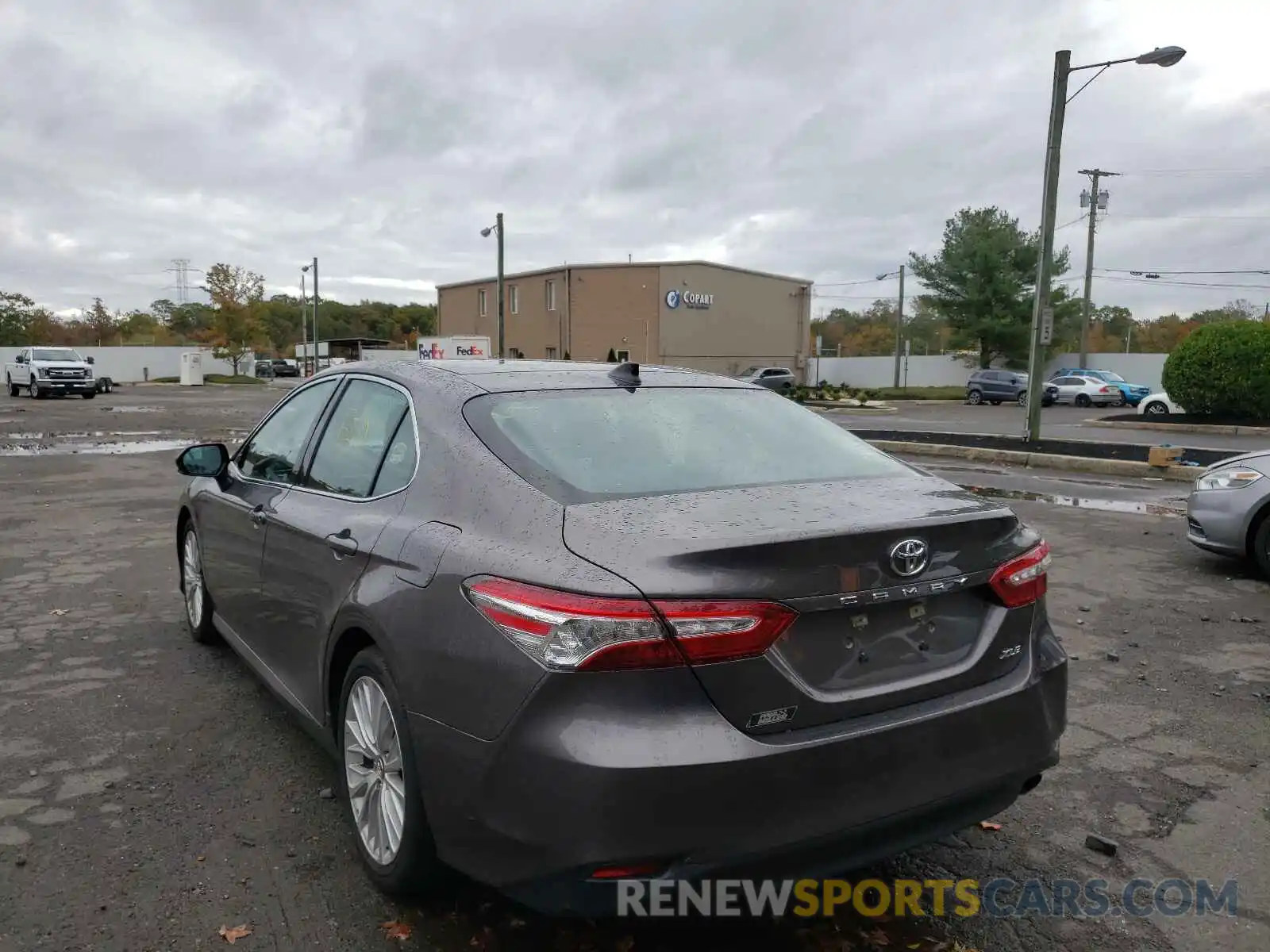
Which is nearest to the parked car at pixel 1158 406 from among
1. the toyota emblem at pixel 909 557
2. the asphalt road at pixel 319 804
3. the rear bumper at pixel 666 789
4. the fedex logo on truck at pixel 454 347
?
the asphalt road at pixel 319 804

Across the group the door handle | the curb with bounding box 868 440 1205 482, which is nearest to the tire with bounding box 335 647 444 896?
the door handle

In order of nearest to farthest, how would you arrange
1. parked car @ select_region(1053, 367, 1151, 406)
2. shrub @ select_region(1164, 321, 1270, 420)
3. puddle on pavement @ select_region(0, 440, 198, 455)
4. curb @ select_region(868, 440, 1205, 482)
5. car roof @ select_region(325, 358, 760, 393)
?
car roof @ select_region(325, 358, 760, 393)
curb @ select_region(868, 440, 1205, 482)
puddle on pavement @ select_region(0, 440, 198, 455)
shrub @ select_region(1164, 321, 1270, 420)
parked car @ select_region(1053, 367, 1151, 406)

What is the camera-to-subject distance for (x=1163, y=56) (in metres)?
14.9

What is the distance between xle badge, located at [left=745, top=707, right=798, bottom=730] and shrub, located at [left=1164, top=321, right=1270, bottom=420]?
983 inches

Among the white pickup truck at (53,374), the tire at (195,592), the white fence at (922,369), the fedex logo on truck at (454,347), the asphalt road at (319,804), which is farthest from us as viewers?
the white fence at (922,369)

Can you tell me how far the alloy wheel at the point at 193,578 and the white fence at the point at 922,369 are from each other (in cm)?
5195

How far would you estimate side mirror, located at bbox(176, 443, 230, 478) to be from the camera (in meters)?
4.71

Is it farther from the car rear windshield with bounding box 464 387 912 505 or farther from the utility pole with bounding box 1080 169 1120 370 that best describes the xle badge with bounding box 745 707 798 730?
the utility pole with bounding box 1080 169 1120 370

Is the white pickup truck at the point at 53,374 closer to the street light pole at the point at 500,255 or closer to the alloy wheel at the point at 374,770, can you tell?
the street light pole at the point at 500,255

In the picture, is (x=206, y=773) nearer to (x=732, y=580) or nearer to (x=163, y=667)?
(x=163, y=667)

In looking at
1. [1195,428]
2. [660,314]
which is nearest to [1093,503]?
[1195,428]

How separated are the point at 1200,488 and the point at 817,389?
33888 mm

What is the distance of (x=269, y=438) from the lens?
453 cm

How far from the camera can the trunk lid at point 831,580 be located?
229cm
